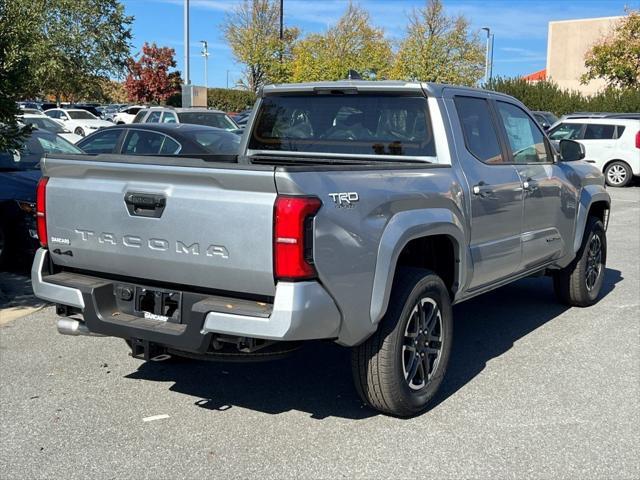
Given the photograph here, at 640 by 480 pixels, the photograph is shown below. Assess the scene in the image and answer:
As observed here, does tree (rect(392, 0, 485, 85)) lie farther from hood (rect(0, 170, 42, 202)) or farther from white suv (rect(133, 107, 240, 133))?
hood (rect(0, 170, 42, 202))

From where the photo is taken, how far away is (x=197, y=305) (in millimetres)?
3727

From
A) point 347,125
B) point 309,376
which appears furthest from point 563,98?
point 309,376

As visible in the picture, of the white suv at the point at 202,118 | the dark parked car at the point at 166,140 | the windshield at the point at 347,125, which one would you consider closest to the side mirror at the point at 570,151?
the windshield at the point at 347,125

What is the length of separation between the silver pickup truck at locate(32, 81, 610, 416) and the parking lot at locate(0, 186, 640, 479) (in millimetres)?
381

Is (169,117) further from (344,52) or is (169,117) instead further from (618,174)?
(344,52)

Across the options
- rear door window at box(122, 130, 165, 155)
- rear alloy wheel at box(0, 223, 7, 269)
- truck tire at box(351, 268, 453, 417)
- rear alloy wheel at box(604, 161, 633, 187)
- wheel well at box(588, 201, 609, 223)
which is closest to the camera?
truck tire at box(351, 268, 453, 417)

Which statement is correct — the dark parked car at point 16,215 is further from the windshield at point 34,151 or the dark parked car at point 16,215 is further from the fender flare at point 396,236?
the fender flare at point 396,236

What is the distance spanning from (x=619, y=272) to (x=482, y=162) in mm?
4592

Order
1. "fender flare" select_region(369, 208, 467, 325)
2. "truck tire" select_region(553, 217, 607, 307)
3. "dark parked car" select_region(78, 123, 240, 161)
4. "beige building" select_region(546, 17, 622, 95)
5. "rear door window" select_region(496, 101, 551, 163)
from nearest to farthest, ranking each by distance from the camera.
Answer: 1. "fender flare" select_region(369, 208, 467, 325)
2. "rear door window" select_region(496, 101, 551, 163)
3. "truck tire" select_region(553, 217, 607, 307)
4. "dark parked car" select_region(78, 123, 240, 161)
5. "beige building" select_region(546, 17, 622, 95)

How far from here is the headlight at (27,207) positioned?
26.4 feet

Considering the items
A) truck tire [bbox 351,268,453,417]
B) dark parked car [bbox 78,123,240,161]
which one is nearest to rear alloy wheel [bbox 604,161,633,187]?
dark parked car [bbox 78,123,240,161]

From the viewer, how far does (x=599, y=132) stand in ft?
66.0

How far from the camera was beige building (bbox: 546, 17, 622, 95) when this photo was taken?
5528 centimetres

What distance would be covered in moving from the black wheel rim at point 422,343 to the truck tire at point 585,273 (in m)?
2.76
